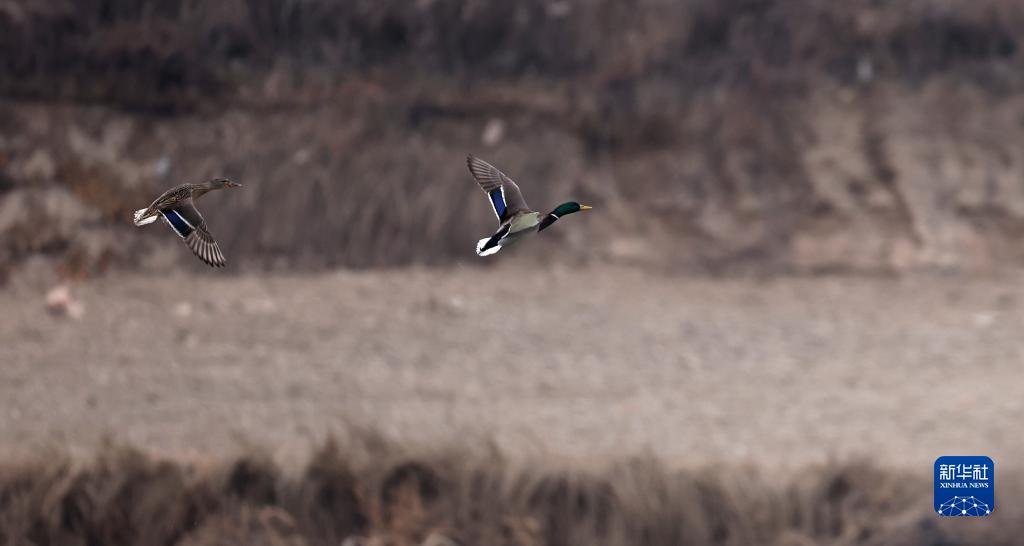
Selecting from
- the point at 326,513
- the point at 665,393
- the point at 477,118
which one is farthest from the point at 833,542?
the point at 477,118

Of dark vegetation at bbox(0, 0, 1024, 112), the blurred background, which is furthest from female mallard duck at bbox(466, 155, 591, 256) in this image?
dark vegetation at bbox(0, 0, 1024, 112)

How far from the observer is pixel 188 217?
0.67 m

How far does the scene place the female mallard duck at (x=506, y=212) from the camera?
65cm

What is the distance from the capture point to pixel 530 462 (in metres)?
1.81

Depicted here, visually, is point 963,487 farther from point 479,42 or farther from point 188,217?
point 479,42

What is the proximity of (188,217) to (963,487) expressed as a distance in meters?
1.33

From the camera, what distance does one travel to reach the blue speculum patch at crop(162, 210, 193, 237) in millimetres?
664

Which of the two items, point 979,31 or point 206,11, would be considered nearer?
point 206,11

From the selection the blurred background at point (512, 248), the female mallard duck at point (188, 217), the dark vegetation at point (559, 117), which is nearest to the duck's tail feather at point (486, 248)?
the female mallard duck at point (188, 217)

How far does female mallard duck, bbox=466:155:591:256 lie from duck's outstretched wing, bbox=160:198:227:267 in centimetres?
13

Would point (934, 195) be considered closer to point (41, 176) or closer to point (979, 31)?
point (979, 31)

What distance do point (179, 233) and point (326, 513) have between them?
116 centimetres

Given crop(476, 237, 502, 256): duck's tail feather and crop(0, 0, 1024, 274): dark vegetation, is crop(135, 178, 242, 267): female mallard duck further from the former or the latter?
crop(0, 0, 1024, 274): dark vegetation

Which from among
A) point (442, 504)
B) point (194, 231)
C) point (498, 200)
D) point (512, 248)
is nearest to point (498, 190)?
point (498, 200)
